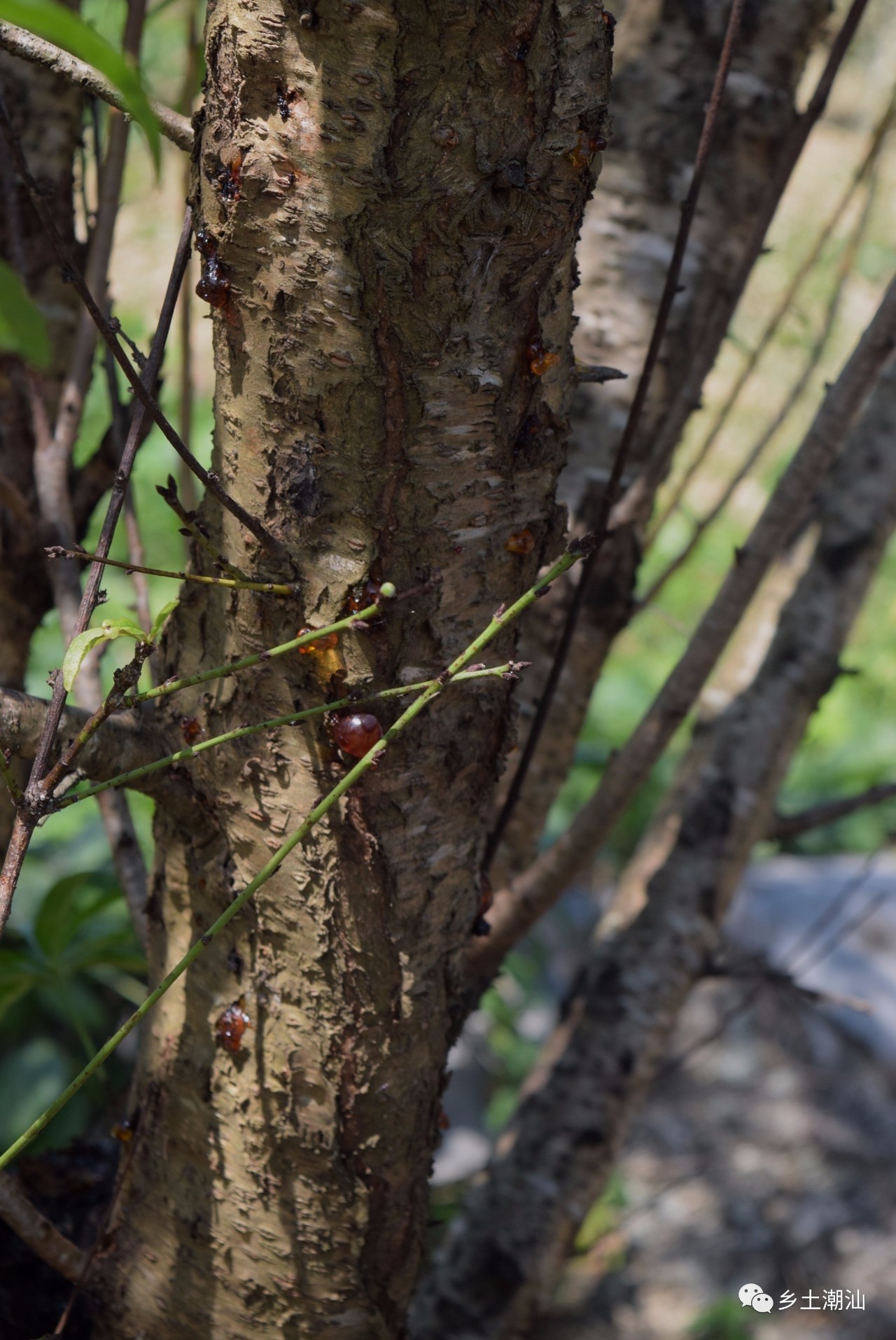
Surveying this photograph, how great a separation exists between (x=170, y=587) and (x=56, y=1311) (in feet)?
7.54

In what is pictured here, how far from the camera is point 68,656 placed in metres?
0.46

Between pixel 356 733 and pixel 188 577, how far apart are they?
0.13 metres

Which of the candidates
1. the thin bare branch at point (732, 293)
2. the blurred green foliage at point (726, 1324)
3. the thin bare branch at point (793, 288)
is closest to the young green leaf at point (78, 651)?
the thin bare branch at point (732, 293)

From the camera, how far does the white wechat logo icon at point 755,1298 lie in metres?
1.62

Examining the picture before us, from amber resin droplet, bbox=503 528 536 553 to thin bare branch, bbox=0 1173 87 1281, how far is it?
447mm

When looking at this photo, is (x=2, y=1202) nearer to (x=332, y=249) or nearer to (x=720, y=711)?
(x=332, y=249)

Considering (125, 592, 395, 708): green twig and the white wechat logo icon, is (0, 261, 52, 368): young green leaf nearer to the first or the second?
(125, 592, 395, 708): green twig

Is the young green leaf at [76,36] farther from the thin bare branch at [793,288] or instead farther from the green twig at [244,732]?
the thin bare branch at [793,288]

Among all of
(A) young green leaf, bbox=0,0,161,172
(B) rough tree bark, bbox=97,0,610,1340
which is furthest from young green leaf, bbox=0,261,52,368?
(B) rough tree bark, bbox=97,0,610,1340

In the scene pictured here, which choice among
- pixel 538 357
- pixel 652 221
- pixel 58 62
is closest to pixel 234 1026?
pixel 538 357

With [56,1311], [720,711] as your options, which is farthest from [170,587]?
[56,1311]

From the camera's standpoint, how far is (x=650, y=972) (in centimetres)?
120

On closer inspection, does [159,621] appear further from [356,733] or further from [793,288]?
[793,288]

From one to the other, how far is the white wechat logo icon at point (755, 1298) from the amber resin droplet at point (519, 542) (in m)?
1.50
